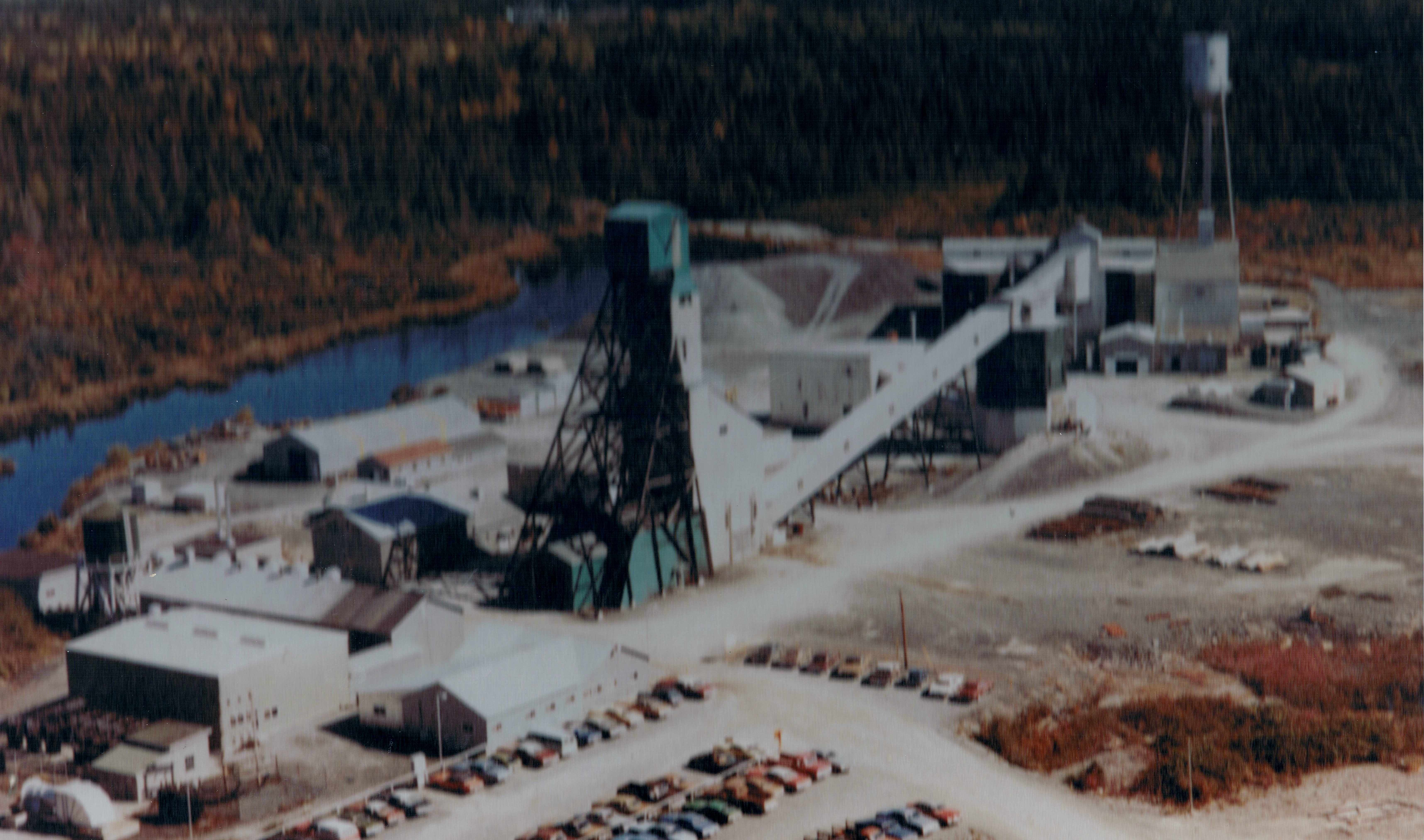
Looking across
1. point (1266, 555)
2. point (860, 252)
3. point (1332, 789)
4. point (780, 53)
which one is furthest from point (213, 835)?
point (860, 252)

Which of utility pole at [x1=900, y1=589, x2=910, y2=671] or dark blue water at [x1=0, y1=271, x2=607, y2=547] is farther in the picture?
dark blue water at [x1=0, y1=271, x2=607, y2=547]

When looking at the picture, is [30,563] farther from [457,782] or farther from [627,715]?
[627,715]

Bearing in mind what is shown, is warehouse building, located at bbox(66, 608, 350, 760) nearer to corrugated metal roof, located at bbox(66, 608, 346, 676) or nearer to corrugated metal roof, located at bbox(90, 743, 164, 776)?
corrugated metal roof, located at bbox(66, 608, 346, 676)

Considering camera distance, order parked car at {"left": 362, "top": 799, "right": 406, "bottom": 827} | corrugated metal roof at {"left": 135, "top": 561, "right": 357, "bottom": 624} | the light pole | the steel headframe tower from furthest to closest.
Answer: the steel headframe tower, corrugated metal roof at {"left": 135, "top": 561, "right": 357, "bottom": 624}, the light pole, parked car at {"left": 362, "top": 799, "right": 406, "bottom": 827}

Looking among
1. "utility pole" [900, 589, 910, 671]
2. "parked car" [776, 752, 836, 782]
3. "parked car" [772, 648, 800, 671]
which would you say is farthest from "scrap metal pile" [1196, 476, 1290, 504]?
"parked car" [776, 752, 836, 782]

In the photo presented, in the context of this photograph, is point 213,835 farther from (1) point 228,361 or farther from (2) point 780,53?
(2) point 780,53

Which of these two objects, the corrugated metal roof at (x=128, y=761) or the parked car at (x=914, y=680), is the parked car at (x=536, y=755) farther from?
the parked car at (x=914, y=680)

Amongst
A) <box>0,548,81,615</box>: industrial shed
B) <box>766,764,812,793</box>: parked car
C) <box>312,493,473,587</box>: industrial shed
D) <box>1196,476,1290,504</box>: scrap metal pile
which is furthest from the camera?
<box>1196,476,1290,504</box>: scrap metal pile

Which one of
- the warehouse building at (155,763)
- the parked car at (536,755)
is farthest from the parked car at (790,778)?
the warehouse building at (155,763)
